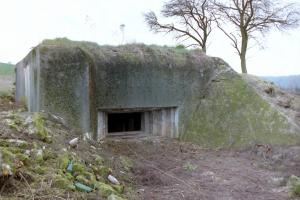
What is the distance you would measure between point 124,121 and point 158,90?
165 centimetres

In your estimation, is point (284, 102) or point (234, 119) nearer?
point (234, 119)

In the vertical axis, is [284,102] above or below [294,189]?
above

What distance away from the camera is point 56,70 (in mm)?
6113

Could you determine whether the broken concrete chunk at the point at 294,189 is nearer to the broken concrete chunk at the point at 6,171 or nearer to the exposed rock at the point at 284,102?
the broken concrete chunk at the point at 6,171

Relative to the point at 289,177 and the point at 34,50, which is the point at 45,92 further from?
the point at 289,177

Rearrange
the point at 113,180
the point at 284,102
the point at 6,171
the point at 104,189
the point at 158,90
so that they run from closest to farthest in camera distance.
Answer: the point at 6,171
the point at 104,189
the point at 113,180
the point at 158,90
the point at 284,102

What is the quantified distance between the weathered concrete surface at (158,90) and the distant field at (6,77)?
252 inches

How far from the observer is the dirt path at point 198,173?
15.0ft

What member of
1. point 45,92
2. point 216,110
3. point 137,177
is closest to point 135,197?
point 137,177

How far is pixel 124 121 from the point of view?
8.52 metres

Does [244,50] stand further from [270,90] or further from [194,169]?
[194,169]

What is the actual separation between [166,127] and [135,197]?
337 centimetres

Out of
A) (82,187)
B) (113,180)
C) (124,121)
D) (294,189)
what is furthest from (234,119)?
(82,187)

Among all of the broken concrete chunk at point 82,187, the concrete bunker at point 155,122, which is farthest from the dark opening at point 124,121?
the broken concrete chunk at point 82,187
